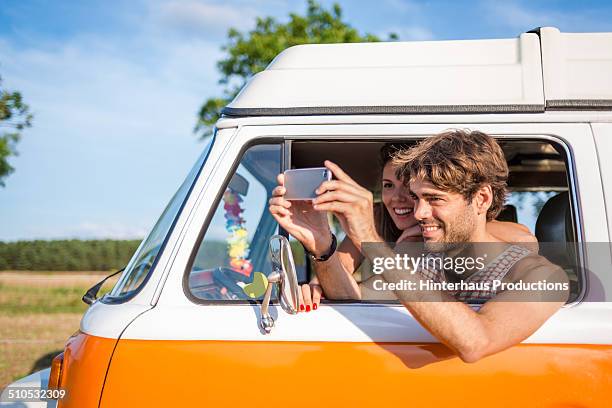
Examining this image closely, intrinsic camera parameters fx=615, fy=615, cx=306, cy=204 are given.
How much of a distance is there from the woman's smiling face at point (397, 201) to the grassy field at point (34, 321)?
1789 mm

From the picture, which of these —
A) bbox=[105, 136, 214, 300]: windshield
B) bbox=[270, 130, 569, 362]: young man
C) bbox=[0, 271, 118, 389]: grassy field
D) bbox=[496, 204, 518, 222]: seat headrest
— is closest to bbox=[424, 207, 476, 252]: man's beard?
bbox=[270, 130, 569, 362]: young man

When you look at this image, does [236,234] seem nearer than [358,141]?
No

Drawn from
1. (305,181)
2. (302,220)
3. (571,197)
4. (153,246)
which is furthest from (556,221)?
(153,246)

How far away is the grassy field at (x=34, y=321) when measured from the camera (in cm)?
730

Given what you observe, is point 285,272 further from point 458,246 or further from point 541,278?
point 541,278

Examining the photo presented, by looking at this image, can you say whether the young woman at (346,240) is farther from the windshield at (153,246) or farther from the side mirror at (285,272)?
the windshield at (153,246)

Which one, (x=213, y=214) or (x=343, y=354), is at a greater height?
(x=213, y=214)

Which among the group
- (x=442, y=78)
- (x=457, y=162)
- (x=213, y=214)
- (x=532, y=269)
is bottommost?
(x=532, y=269)

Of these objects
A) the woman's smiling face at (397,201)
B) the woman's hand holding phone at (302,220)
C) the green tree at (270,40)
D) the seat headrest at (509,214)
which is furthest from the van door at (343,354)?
the green tree at (270,40)

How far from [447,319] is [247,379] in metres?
0.72

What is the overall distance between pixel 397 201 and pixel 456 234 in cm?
64

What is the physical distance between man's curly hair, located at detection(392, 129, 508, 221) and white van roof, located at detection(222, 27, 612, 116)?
0.59 ft

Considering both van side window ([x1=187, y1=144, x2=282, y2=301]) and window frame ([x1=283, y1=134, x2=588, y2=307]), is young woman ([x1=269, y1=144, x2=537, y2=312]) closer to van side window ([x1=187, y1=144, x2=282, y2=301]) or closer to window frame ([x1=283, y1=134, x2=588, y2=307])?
window frame ([x1=283, y1=134, x2=588, y2=307])

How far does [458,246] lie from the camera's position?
2.25 m
